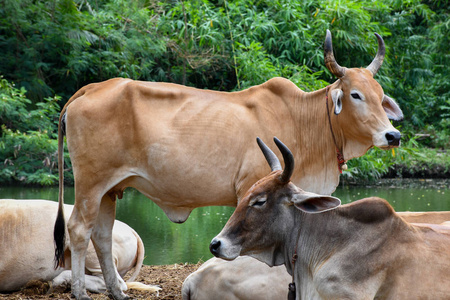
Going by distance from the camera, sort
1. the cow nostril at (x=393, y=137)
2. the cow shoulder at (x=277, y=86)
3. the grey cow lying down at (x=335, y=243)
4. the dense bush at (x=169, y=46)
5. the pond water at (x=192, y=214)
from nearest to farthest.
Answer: the grey cow lying down at (x=335, y=243), the cow nostril at (x=393, y=137), the cow shoulder at (x=277, y=86), the pond water at (x=192, y=214), the dense bush at (x=169, y=46)

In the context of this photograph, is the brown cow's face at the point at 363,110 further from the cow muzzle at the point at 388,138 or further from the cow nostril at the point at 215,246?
the cow nostril at the point at 215,246

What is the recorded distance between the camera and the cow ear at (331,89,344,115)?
4152mm

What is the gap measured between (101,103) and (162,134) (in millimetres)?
490

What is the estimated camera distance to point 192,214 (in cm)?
903

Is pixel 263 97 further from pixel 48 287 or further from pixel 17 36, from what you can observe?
pixel 17 36

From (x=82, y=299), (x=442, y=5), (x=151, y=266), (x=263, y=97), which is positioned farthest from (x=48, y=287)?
(x=442, y=5)

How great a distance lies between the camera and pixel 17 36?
1223 cm

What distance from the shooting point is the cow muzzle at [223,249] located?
2.96 metres

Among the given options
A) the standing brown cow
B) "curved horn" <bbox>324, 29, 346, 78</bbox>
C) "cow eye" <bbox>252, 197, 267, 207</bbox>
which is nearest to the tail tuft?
the standing brown cow

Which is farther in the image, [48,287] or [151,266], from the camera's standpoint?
[151,266]

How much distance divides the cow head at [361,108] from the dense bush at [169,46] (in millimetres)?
6602

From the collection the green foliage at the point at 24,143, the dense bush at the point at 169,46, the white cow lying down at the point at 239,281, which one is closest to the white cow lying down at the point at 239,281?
the white cow lying down at the point at 239,281

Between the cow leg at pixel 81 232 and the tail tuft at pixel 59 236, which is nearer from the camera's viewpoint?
the cow leg at pixel 81 232

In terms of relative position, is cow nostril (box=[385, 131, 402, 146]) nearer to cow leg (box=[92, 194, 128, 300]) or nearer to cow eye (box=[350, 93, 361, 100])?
cow eye (box=[350, 93, 361, 100])
